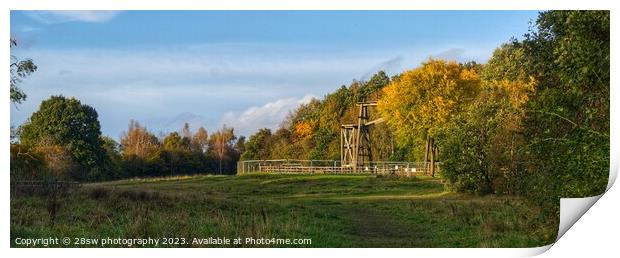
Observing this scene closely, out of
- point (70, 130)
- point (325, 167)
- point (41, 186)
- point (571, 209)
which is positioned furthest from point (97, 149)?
point (571, 209)

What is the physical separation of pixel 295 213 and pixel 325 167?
1.44 metres

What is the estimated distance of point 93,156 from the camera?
744 inches

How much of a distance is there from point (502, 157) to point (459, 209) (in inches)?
45.3

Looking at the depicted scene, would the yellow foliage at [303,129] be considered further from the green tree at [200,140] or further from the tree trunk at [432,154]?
the tree trunk at [432,154]

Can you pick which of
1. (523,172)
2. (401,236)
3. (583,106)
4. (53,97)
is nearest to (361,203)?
(401,236)

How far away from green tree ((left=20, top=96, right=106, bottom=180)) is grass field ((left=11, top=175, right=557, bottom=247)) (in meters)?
0.51

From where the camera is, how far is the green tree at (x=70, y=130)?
59.9 feet

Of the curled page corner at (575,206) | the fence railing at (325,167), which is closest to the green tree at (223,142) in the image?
the fence railing at (325,167)

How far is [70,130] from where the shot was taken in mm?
18875

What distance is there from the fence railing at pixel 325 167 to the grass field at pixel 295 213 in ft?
0.41

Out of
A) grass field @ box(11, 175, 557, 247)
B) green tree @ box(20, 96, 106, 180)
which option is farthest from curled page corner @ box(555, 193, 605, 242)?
green tree @ box(20, 96, 106, 180)

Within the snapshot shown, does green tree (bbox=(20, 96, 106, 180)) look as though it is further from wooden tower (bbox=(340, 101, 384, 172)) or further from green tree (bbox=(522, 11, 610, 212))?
green tree (bbox=(522, 11, 610, 212))

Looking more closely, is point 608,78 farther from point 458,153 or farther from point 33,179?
point 33,179

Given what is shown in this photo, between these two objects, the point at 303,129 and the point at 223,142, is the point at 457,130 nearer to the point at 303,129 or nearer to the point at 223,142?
the point at 303,129
